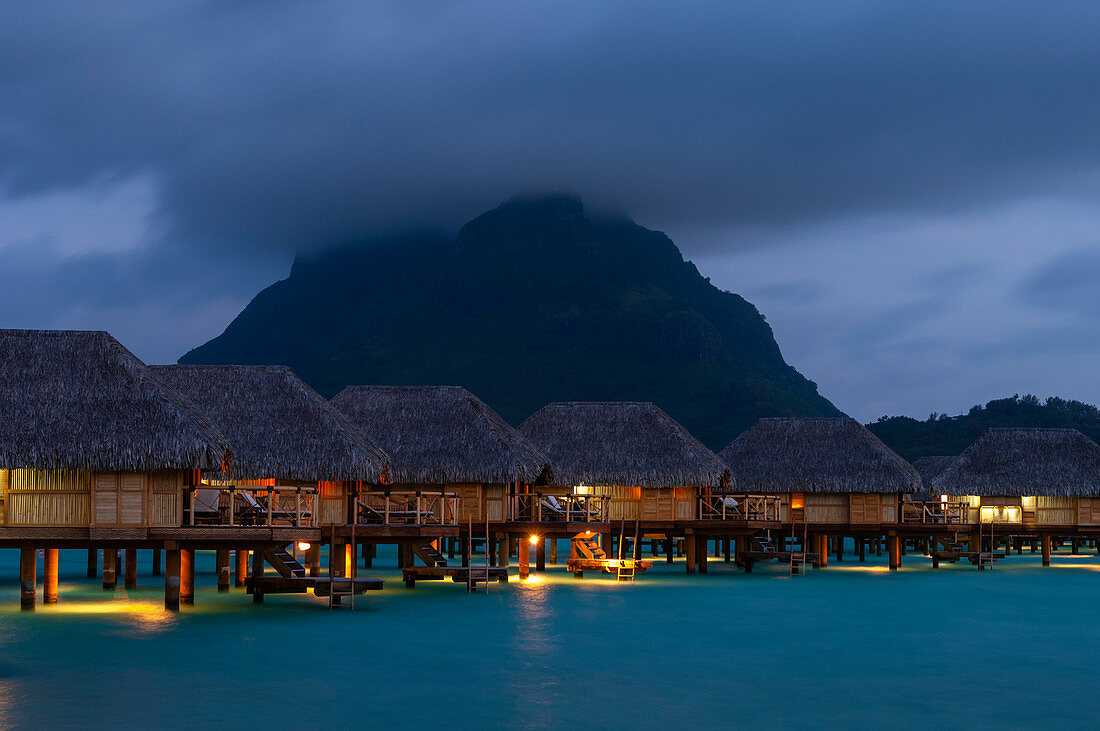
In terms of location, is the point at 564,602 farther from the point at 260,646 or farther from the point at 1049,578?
the point at 1049,578

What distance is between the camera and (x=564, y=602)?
3375 cm

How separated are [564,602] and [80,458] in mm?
12230

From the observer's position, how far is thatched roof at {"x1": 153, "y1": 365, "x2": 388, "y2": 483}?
117 feet

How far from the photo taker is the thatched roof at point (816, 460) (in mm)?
50844

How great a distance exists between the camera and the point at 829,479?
167ft

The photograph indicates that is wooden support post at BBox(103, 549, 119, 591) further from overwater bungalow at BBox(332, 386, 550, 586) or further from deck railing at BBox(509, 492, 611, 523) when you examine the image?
deck railing at BBox(509, 492, 611, 523)

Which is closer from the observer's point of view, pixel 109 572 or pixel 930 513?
pixel 109 572

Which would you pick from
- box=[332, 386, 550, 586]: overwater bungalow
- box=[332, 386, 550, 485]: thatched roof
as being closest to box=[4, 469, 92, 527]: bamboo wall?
box=[332, 386, 550, 586]: overwater bungalow

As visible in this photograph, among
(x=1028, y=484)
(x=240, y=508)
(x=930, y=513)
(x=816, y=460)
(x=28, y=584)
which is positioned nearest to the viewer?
(x=28, y=584)

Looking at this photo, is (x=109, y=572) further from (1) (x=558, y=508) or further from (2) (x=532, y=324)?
(2) (x=532, y=324)

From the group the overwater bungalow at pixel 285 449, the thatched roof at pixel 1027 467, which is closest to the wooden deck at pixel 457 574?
the overwater bungalow at pixel 285 449

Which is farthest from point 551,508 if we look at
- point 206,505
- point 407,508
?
point 206,505

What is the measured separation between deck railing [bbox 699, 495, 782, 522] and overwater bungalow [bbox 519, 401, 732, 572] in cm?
36

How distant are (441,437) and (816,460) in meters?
17.1
